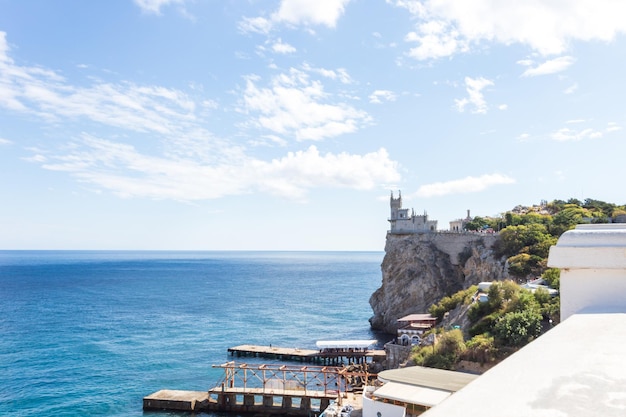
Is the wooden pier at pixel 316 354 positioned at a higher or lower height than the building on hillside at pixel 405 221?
lower

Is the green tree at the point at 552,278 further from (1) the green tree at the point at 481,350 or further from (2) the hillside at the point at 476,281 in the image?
(1) the green tree at the point at 481,350

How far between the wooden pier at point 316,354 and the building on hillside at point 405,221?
92.6 ft

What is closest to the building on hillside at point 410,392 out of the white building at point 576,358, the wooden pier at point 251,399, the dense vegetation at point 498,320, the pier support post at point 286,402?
the dense vegetation at point 498,320

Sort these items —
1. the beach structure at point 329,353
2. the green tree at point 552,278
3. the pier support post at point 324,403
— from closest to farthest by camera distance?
the pier support post at point 324,403
the green tree at point 552,278
the beach structure at point 329,353

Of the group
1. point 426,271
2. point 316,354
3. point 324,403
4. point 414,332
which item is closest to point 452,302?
point 414,332

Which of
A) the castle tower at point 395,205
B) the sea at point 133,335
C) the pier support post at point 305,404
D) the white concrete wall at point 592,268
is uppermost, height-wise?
the castle tower at point 395,205

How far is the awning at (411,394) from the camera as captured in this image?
70.3 ft

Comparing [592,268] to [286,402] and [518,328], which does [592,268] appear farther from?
[286,402]

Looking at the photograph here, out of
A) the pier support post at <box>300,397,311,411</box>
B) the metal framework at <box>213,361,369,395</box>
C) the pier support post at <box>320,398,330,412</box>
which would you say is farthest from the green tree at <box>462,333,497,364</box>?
the pier support post at <box>300,397,311,411</box>

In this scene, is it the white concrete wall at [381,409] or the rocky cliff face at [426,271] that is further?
the rocky cliff face at [426,271]

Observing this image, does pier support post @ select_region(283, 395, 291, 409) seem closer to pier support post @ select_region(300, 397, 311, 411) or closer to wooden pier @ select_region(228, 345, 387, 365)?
pier support post @ select_region(300, 397, 311, 411)

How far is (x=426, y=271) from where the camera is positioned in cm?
6444

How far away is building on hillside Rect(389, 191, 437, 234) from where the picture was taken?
73500 millimetres

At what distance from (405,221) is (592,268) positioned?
72.7 metres
